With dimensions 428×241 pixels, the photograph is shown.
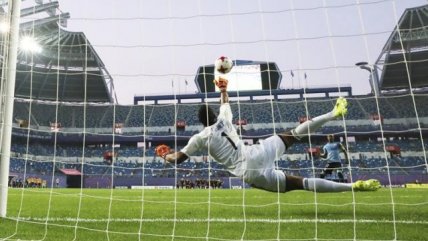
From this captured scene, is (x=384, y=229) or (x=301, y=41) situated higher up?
(x=301, y=41)

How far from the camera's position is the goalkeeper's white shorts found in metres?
5.14

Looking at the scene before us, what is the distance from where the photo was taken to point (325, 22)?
5.36m

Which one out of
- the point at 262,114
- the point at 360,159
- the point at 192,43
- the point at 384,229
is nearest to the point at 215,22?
the point at 192,43

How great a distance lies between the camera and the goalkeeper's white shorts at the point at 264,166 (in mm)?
5137

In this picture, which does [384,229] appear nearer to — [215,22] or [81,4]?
[215,22]

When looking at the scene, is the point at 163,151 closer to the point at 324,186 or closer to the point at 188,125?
the point at 324,186

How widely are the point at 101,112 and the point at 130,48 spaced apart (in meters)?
32.4

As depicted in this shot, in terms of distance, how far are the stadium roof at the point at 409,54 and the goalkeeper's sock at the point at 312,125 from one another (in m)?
23.5

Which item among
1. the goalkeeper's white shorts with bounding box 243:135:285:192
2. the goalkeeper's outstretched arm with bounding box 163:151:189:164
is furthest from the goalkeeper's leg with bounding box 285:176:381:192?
the goalkeeper's outstretched arm with bounding box 163:151:189:164

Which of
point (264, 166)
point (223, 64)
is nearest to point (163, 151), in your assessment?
point (264, 166)

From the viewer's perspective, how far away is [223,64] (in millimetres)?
5578

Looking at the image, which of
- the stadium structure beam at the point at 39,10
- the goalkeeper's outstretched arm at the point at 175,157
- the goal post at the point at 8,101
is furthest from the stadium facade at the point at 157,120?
the goalkeeper's outstretched arm at the point at 175,157

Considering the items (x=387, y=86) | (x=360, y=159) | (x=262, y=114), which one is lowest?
(x=360, y=159)

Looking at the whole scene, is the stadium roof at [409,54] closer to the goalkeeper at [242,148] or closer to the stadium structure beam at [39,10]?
the stadium structure beam at [39,10]
